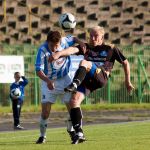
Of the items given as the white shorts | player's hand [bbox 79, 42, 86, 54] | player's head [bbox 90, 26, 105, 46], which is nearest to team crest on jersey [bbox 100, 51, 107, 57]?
player's head [bbox 90, 26, 105, 46]

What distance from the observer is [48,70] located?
14.2 m

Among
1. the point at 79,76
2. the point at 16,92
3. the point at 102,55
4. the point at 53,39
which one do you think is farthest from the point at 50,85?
the point at 16,92

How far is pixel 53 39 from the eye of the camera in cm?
1393

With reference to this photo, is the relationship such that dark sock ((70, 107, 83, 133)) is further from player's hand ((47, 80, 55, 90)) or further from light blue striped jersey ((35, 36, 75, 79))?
light blue striped jersey ((35, 36, 75, 79))

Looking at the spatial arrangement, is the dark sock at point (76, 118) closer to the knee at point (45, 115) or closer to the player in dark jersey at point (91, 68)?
the player in dark jersey at point (91, 68)

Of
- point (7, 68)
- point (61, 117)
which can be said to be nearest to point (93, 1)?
point (7, 68)

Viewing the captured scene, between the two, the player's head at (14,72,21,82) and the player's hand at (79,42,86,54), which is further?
the player's head at (14,72,21,82)

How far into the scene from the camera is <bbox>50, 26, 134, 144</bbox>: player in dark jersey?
1348cm

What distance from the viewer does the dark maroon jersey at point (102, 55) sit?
14.1 meters

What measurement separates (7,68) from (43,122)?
17719 millimetres

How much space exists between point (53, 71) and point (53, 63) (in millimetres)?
152

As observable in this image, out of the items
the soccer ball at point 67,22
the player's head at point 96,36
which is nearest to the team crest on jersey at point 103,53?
the player's head at point 96,36

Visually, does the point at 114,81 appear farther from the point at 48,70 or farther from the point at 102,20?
the point at 48,70

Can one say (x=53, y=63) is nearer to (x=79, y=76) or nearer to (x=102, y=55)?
(x=102, y=55)
